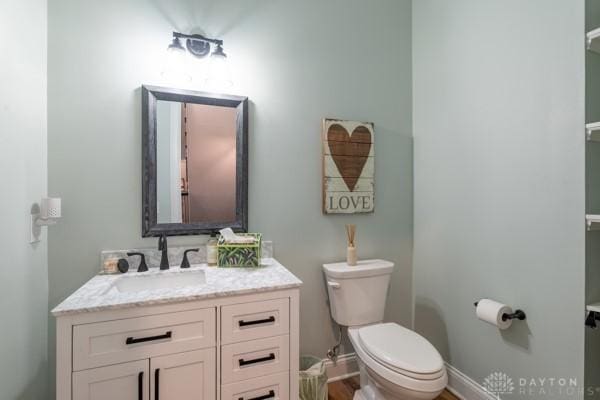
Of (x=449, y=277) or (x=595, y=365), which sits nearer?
(x=595, y=365)

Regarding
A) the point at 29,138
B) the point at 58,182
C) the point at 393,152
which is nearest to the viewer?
the point at 29,138

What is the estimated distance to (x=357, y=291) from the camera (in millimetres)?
1759

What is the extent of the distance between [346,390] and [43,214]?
1.89 meters

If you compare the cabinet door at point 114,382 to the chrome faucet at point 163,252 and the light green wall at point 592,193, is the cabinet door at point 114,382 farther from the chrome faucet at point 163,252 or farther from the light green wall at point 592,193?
the light green wall at point 592,193

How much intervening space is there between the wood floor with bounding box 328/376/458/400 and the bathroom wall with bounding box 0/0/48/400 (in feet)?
4.93

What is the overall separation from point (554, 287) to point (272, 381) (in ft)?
4.33

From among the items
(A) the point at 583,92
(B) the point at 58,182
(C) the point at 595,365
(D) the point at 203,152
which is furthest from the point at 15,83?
(C) the point at 595,365

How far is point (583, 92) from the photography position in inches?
47.4

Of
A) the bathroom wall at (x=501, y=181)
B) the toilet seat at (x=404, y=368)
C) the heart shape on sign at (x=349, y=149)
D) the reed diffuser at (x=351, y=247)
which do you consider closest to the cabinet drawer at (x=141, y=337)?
the toilet seat at (x=404, y=368)

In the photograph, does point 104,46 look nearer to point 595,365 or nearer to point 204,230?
point 204,230

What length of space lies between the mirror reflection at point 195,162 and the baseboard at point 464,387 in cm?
166

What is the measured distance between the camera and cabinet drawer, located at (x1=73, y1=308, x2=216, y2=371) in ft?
3.32

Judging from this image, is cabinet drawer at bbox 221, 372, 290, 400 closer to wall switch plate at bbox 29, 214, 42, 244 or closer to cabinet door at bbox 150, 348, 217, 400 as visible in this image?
cabinet door at bbox 150, 348, 217, 400

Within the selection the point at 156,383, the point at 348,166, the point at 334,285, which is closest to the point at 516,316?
the point at 334,285
